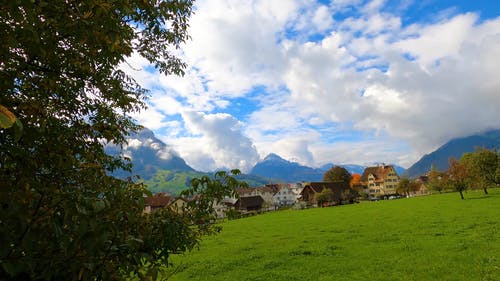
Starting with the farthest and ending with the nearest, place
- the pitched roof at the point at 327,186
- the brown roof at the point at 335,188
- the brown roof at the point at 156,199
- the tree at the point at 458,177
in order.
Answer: the pitched roof at the point at 327,186
the brown roof at the point at 335,188
the tree at the point at 458,177
the brown roof at the point at 156,199

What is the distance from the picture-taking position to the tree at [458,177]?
59.5 m

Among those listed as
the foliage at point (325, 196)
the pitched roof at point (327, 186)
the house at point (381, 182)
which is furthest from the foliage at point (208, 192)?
the house at point (381, 182)

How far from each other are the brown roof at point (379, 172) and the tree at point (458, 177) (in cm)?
8820

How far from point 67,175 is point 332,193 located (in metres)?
95.0

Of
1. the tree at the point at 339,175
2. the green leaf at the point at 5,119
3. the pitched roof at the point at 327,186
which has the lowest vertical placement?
the green leaf at the point at 5,119

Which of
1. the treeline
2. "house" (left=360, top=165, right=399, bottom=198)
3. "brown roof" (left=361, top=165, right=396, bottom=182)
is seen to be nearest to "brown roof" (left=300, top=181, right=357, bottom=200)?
the treeline

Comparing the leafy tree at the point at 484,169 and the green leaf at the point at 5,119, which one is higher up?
the leafy tree at the point at 484,169

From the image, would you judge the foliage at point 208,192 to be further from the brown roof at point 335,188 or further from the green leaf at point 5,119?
the brown roof at point 335,188

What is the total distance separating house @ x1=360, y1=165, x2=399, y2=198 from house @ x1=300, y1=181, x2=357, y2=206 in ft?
164

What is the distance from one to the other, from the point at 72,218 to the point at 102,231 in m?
0.29

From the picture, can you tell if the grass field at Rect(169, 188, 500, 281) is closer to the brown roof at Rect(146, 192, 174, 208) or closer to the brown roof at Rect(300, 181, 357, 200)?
the brown roof at Rect(146, 192, 174, 208)

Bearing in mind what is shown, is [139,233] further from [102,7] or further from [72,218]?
[102,7]

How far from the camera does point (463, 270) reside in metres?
13.9

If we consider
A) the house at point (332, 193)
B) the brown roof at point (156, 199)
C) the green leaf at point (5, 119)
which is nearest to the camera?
the green leaf at point (5, 119)
